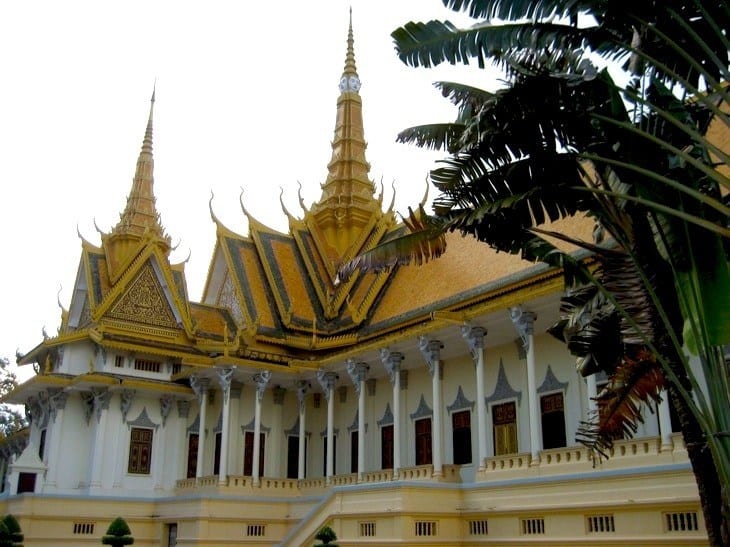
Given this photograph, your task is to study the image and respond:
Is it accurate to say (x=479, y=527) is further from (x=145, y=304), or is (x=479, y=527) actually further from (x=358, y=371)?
(x=145, y=304)

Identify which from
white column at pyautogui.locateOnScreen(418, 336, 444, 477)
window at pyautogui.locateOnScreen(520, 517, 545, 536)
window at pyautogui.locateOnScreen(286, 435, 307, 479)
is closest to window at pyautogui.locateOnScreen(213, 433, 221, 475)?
window at pyautogui.locateOnScreen(286, 435, 307, 479)

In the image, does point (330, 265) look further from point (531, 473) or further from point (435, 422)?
point (531, 473)

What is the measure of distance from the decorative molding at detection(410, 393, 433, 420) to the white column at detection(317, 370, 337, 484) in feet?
7.12

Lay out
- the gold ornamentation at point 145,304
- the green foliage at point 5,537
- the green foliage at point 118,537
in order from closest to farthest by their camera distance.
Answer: the green foliage at point 118,537 → the green foliage at point 5,537 → the gold ornamentation at point 145,304

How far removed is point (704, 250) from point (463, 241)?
50.0 feet

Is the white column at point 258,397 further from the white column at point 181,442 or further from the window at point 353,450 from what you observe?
the white column at point 181,442

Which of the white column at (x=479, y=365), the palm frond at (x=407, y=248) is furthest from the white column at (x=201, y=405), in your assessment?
the palm frond at (x=407, y=248)

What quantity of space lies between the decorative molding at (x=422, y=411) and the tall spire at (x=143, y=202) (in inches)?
548

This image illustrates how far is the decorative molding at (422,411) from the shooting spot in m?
19.2

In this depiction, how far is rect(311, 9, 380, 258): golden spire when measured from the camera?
28.5 m

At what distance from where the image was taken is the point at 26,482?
20359 mm

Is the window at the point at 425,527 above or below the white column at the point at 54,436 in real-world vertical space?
below

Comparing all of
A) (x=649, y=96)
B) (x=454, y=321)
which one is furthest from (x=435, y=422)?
(x=649, y=96)

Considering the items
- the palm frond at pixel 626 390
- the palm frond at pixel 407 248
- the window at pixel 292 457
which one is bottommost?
the palm frond at pixel 626 390
